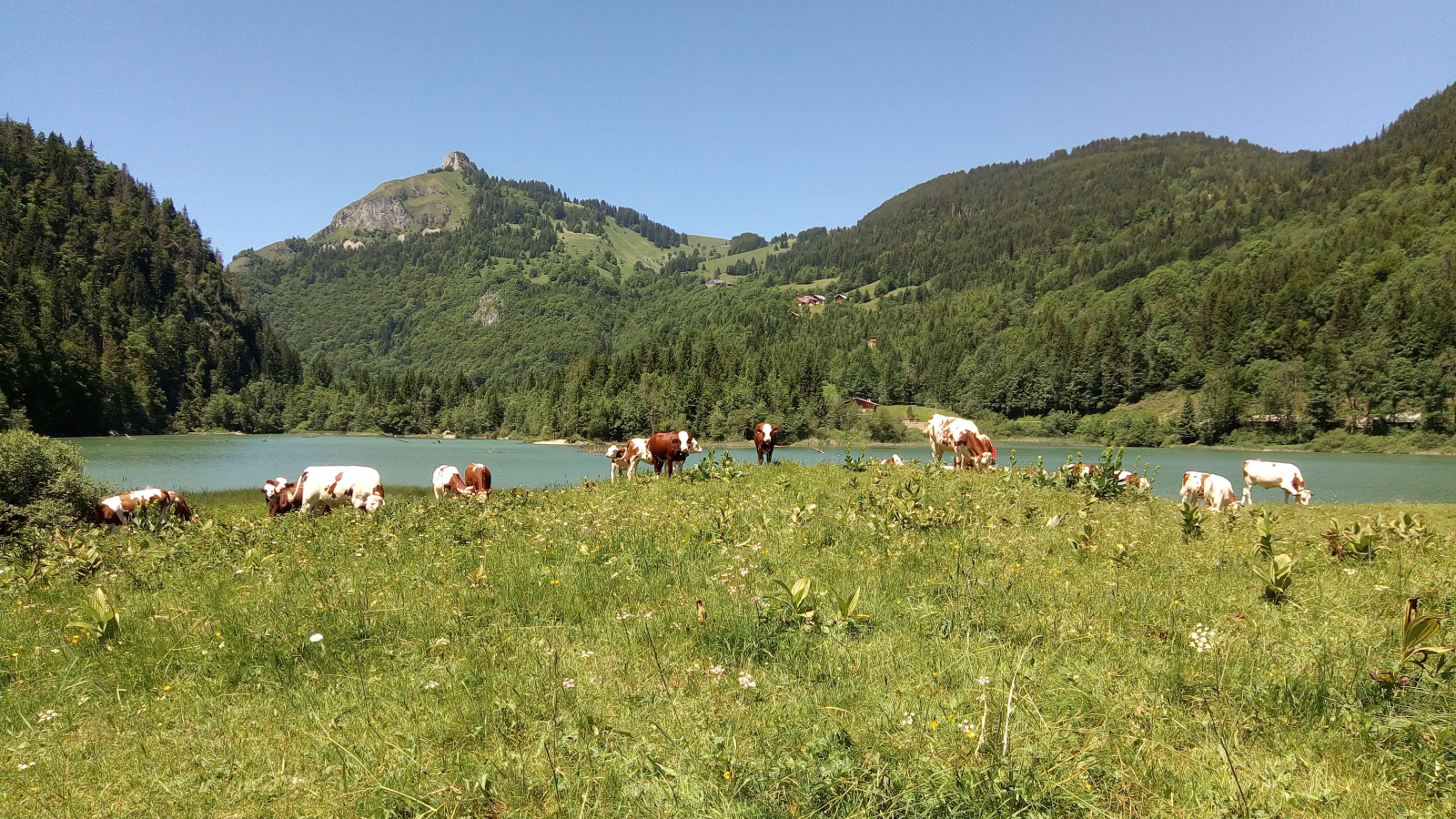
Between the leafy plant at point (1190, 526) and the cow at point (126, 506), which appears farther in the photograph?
the cow at point (126, 506)

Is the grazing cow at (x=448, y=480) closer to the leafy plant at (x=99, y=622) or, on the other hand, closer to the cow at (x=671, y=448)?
the cow at (x=671, y=448)

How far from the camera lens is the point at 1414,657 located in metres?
4.52

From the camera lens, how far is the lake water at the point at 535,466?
1958 inches

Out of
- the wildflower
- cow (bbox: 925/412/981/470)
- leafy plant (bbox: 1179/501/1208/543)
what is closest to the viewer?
the wildflower

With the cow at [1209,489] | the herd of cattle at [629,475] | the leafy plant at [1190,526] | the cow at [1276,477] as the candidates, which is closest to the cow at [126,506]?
the herd of cattle at [629,475]

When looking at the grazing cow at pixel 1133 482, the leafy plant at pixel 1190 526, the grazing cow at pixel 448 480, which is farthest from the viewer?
the grazing cow at pixel 448 480

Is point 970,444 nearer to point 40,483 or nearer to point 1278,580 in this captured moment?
point 1278,580

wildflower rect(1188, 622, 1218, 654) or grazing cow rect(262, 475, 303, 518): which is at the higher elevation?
wildflower rect(1188, 622, 1218, 654)

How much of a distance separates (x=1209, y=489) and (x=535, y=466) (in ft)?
230

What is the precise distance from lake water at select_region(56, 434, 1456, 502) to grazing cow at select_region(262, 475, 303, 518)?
12.7m

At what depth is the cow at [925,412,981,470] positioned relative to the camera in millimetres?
24219

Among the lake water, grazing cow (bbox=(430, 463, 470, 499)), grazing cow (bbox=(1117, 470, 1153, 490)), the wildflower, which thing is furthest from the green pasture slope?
the lake water

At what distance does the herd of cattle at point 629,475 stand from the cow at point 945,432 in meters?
0.03

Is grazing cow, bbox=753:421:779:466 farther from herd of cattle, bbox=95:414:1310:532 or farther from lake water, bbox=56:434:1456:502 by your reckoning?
lake water, bbox=56:434:1456:502
